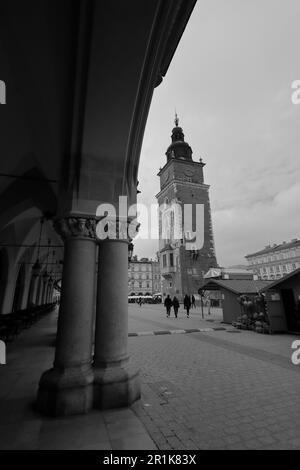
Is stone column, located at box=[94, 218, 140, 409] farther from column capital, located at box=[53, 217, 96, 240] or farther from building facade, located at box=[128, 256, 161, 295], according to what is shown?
building facade, located at box=[128, 256, 161, 295]

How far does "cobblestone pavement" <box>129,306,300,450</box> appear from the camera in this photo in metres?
2.66

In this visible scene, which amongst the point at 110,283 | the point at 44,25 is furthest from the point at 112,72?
the point at 110,283

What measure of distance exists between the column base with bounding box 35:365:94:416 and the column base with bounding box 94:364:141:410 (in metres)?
0.10

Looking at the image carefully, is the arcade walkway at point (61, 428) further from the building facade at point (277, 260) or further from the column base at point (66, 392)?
the building facade at point (277, 260)

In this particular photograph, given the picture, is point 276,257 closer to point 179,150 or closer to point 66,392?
point 179,150

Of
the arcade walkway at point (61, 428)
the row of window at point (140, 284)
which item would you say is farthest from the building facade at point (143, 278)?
the arcade walkway at point (61, 428)

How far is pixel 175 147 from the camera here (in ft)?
153

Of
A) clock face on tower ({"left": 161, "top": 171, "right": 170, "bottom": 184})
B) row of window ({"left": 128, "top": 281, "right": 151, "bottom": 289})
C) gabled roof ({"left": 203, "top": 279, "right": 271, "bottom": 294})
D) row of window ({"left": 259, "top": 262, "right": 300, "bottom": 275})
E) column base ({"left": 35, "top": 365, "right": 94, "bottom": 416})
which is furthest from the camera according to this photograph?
row of window ({"left": 128, "top": 281, "right": 151, "bottom": 289})

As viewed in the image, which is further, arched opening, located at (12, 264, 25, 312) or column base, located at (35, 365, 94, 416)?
arched opening, located at (12, 264, 25, 312)

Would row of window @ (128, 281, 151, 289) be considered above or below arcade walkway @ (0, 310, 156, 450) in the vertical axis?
above

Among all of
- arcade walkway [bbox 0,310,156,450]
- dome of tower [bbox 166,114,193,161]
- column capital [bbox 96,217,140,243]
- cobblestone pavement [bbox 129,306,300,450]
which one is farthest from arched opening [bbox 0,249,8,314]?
dome of tower [bbox 166,114,193,161]

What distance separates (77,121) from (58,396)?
386 cm

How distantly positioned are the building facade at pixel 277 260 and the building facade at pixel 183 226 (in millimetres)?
23749

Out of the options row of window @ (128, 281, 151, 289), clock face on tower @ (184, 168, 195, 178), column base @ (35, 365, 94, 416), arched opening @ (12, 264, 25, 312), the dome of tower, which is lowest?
column base @ (35, 365, 94, 416)
